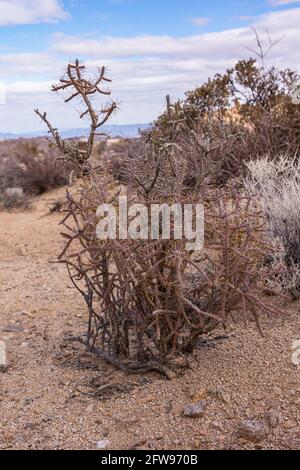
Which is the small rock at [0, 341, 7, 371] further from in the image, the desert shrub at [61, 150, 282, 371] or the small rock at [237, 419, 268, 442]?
the small rock at [237, 419, 268, 442]

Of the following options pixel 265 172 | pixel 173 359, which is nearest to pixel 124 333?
pixel 173 359

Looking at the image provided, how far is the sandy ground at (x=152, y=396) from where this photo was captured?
3184mm

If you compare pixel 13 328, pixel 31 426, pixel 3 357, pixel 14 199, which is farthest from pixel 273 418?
pixel 14 199

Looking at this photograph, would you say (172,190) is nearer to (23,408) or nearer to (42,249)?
(23,408)

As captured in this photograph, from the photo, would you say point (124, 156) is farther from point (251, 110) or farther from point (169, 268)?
point (251, 110)

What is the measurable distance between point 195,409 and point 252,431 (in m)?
0.35

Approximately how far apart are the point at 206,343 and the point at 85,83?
1.80 m

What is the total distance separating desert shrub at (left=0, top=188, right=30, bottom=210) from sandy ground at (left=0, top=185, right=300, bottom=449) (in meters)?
7.50

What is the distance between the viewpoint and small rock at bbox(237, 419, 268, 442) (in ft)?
10.1

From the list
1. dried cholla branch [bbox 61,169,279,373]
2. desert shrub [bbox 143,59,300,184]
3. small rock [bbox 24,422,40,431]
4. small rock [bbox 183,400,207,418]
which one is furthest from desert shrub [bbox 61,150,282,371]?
desert shrub [bbox 143,59,300,184]

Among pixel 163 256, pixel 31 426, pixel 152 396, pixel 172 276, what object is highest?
pixel 163 256

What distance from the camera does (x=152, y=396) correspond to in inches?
140

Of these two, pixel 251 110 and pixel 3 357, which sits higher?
pixel 251 110

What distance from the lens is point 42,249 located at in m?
7.95
